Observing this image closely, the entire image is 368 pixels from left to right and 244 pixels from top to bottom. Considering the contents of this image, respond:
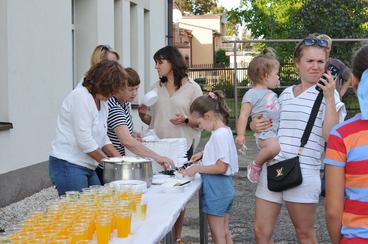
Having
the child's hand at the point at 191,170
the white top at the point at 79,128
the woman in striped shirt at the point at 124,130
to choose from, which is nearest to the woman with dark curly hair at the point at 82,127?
the white top at the point at 79,128

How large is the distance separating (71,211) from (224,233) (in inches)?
84.2

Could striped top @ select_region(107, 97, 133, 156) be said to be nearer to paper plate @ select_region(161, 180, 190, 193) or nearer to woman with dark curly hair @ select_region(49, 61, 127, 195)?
woman with dark curly hair @ select_region(49, 61, 127, 195)

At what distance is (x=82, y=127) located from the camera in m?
4.42

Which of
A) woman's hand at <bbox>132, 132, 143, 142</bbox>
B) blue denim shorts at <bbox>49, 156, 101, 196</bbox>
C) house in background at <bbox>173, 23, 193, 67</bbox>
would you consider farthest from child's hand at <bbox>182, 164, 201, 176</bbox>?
house in background at <bbox>173, 23, 193, 67</bbox>

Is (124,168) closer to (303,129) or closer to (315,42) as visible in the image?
(303,129)

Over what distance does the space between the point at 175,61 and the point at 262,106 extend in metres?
1.41

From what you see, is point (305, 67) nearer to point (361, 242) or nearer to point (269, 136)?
point (269, 136)

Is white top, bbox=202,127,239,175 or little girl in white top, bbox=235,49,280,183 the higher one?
little girl in white top, bbox=235,49,280,183

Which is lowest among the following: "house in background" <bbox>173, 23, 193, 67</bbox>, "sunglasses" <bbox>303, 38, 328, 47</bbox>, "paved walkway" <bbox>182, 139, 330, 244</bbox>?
"paved walkway" <bbox>182, 139, 330, 244</bbox>

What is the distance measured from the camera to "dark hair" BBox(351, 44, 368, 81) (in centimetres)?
285

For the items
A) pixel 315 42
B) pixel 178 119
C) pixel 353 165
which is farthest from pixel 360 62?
pixel 178 119

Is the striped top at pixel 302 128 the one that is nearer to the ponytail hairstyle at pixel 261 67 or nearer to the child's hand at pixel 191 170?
the ponytail hairstyle at pixel 261 67

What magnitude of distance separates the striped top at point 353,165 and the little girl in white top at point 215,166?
2.15 m

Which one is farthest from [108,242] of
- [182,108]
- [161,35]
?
[161,35]
